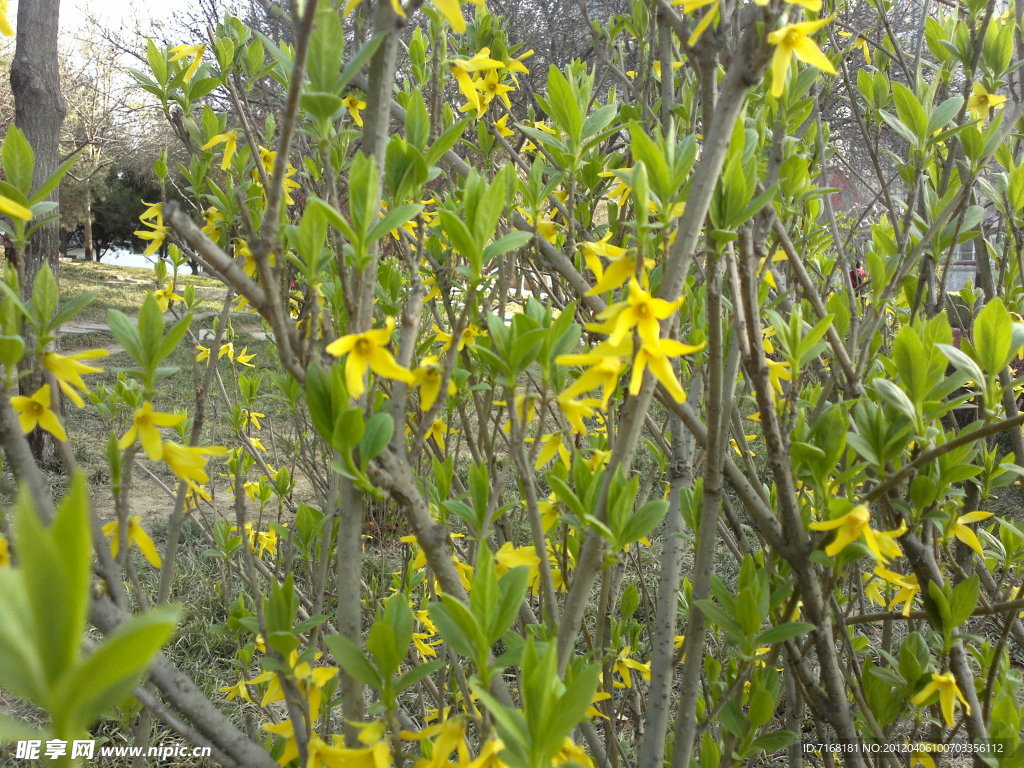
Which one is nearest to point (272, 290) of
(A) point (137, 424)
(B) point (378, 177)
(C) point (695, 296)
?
(B) point (378, 177)

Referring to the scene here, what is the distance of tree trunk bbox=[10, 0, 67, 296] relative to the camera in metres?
5.16

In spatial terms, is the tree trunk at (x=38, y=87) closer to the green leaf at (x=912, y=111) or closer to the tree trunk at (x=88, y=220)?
the green leaf at (x=912, y=111)

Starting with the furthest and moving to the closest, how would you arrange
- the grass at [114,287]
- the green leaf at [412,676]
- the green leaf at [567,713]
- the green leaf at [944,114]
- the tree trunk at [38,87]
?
the grass at [114,287] < the tree trunk at [38,87] < the green leaf at [944,114] < the green leaf at [412,676] < the green leaf at [567,713]

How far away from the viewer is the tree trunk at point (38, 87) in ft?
16.9

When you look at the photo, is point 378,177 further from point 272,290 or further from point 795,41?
point 795,41

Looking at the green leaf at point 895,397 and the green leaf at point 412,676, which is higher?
the green leaf at point 895,397

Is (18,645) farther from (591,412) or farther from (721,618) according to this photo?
(721,618)

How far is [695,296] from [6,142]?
4.34 ft

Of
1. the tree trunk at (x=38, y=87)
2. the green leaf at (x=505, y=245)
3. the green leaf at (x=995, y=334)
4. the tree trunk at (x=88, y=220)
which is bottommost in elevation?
the tree trunk at (x=88, y=220)

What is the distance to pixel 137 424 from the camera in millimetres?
980

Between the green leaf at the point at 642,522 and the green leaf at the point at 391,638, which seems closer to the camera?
the green leaf at the point at 391,638

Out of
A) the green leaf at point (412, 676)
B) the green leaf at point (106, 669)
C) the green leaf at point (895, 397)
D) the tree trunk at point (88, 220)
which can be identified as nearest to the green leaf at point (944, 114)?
the green leaf at point (895, 397)

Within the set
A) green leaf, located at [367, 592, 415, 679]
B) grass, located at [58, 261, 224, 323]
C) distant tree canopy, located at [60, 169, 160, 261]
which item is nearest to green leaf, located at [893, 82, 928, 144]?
green leaf, located at [367, 592, 415, 679]

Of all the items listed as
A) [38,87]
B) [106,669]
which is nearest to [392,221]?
[106,669]
